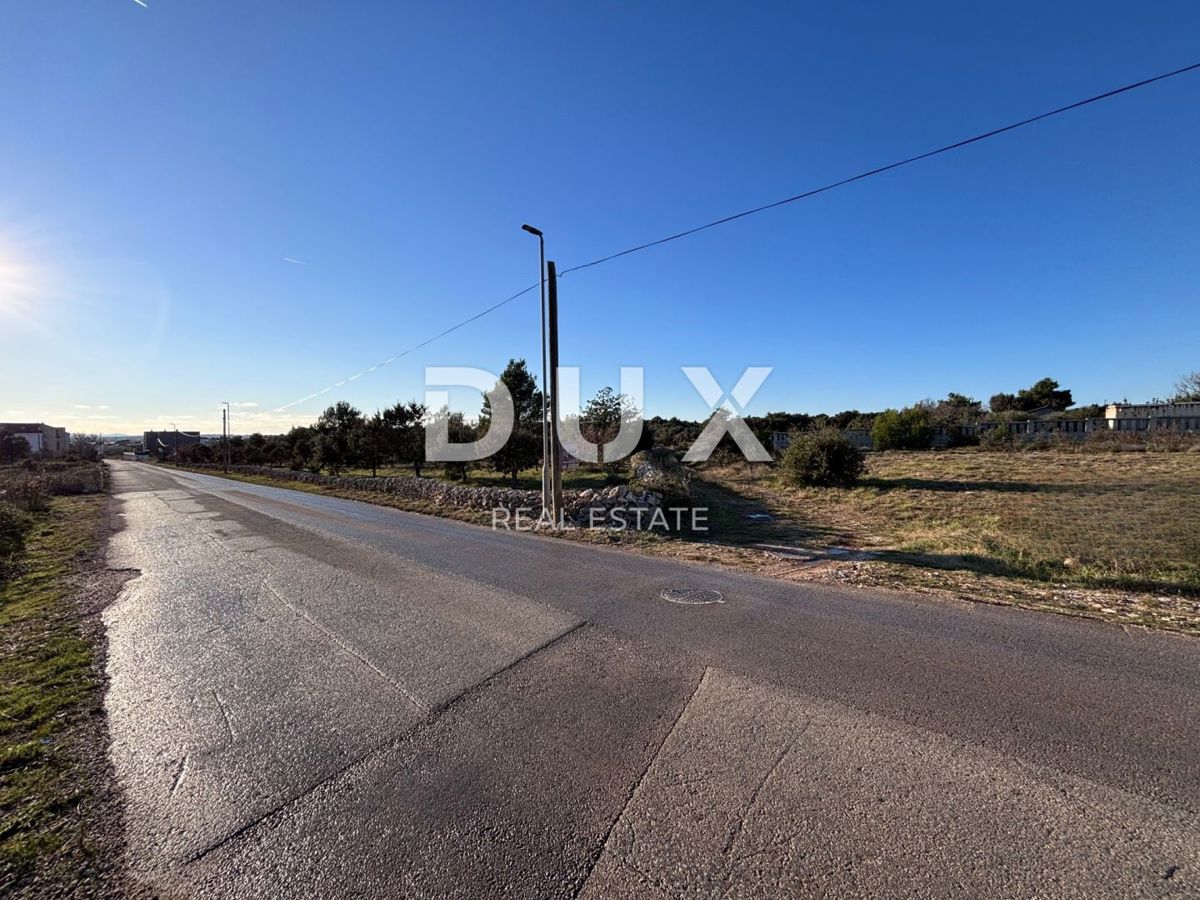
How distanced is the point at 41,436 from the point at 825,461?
8878cm

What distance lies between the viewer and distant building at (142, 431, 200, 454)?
7438 centimetres

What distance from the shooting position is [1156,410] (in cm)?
2628

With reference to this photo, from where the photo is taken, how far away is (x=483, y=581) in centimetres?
610

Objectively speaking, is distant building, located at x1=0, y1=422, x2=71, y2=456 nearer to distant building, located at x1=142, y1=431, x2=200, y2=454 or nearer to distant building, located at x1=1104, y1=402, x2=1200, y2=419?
distant building, located at x1=142, y1=431, x2=200, y2=454

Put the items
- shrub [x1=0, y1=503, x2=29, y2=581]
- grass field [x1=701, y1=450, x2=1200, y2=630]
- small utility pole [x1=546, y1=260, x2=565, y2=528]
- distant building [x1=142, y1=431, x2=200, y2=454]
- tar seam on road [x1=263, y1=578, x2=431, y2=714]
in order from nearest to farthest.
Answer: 1. tar seam on road [x1=263, y1=578, x2=431, y2=714]
2. grass field [x1=701, y1=450, x2=1200, y2=630]
3. shrub [x1=0, y1=503, x2=29, y2=581]
4. small utility pole [x1=546, y1=260, x2=565, y2=528]
5. distant building [x1=142, y1=431, x2=200, y2=454]

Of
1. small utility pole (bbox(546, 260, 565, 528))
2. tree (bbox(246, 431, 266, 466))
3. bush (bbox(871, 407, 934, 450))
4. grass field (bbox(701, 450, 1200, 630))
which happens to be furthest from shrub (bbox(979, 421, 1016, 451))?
tree (bbox(246, 431, 266, 466))

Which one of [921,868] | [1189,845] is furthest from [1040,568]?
[921,868]

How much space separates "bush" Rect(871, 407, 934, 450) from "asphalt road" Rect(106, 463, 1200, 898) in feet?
85.6

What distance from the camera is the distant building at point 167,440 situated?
244 ft

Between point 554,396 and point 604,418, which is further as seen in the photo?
point 604,418

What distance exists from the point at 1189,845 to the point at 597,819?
7.66 feet

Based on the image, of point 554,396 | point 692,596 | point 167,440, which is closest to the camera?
point 692,596

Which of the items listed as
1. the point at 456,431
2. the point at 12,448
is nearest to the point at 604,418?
the point at 456,431

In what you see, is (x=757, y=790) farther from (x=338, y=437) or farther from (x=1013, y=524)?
(x=338, y=437)
